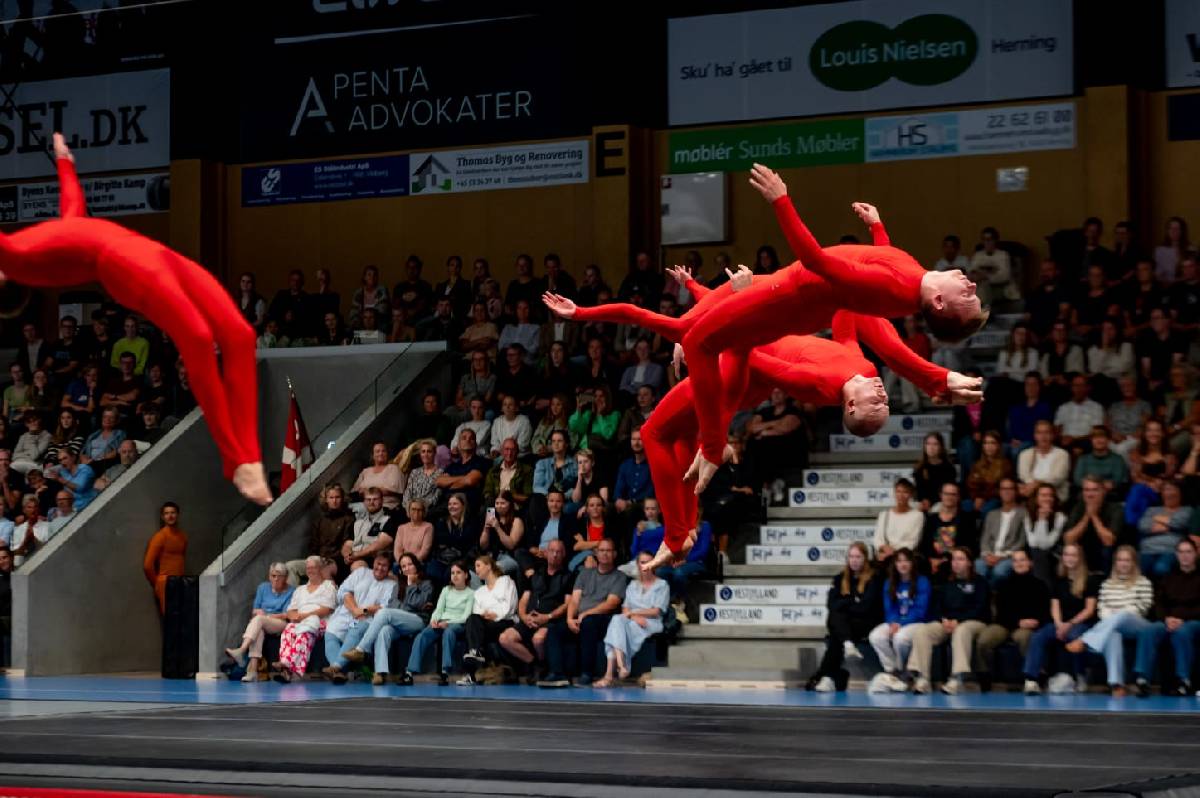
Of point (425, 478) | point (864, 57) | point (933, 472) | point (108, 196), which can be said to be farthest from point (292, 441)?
point (108, 196)

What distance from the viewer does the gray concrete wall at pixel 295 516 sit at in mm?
18594

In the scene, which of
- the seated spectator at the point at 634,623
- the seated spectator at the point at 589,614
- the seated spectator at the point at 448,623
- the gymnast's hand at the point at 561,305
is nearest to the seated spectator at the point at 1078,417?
the seated spectator at the point at 634,623

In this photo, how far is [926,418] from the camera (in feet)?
60.3

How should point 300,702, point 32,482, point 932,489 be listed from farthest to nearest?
point 32,482 → point 932,489 → point 300,702

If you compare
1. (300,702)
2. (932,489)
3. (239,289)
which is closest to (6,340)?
(239,289)

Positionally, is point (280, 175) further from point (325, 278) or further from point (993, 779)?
point (993, 779)

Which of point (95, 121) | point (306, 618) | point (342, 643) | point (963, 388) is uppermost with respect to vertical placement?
point (95, 121)

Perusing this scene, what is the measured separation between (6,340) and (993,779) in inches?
777

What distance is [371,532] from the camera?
18641 millimetres

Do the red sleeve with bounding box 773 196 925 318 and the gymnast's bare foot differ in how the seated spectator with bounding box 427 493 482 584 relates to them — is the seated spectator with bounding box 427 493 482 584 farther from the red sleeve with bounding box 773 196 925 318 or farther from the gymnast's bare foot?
the gymnast's bare foot

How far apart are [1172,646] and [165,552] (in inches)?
438

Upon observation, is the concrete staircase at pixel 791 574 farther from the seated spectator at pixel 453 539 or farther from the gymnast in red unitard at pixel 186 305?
the gymnast in red unitard at pixel 186 305

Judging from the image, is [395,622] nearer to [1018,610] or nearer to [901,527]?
[901,527]

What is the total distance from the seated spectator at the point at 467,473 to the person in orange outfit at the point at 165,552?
3.42 meters
